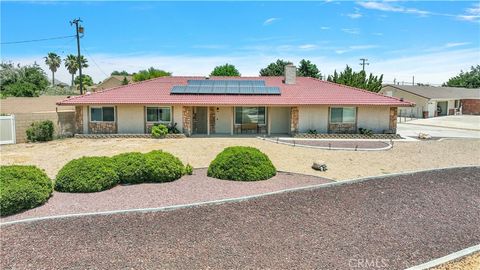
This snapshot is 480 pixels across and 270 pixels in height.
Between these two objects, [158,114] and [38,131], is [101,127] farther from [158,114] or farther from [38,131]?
[158,114]

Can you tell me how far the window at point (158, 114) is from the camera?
24.4 meters

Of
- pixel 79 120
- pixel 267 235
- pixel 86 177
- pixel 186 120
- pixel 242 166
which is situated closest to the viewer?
pixel 267 235

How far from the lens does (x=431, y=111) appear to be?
48.3 meters

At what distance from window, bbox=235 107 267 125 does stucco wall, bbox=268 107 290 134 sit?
2.27 feet

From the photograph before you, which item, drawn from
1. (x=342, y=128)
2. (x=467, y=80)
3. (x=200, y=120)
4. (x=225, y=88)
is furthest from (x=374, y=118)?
(x=467, y=80)

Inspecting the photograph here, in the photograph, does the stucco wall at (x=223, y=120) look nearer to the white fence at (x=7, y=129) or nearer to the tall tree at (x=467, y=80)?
the white fence at (x=7, y=129)

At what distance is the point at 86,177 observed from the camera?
10484 millimetres

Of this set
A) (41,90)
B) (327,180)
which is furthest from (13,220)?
(41,90)

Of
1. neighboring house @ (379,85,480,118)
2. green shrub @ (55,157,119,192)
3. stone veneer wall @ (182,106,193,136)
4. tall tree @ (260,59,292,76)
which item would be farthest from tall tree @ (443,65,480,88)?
green shrub @ (55,157,119,192)

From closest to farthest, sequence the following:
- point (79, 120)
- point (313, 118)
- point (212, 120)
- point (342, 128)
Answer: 1. point (79, 120)
2. point (313, 118)
3. point (342, 128)
4. point (212, 120)

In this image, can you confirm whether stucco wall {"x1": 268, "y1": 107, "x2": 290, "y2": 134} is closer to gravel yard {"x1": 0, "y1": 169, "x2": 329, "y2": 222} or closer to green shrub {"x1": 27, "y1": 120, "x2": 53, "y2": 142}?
gravel yard {"x1": 0, "y1": 169, "x2": 329, "y2": 222}

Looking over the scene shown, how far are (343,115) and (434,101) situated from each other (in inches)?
1204

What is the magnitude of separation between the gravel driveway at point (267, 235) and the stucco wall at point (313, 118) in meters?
14.9

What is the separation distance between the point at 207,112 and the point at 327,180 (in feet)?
47.8
